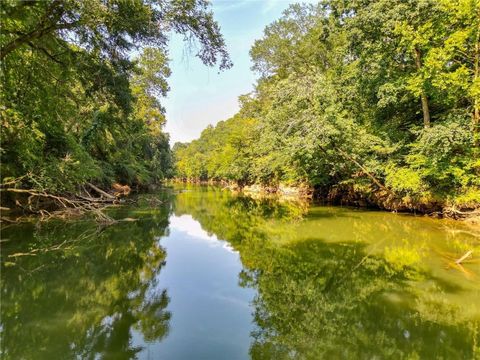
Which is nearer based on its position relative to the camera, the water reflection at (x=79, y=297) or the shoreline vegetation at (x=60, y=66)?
the water reflection at (x=79, y=297)

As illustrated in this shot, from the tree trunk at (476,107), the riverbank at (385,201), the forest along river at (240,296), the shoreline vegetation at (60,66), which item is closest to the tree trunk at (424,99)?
the tree trunk at (476,107)

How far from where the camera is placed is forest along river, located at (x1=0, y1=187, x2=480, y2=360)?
435 cm

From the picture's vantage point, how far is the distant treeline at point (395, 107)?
→ 526 inches

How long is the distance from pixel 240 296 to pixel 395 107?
16.0m

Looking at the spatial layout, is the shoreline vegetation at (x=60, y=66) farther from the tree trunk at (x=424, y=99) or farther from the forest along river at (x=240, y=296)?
the tree trunk at (x=424, y=99)

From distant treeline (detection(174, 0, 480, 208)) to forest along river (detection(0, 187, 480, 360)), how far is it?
3815mm

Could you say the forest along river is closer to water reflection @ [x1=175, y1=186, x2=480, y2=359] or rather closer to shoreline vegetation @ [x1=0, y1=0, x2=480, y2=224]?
water reflection @ [x1=175, y1=186, x2=480, y2=359]

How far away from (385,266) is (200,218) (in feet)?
37.5

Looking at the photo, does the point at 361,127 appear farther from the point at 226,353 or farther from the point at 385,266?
the point at 226,353

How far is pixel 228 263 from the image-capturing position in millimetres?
8797

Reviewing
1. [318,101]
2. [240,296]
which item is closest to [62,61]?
[240,296]

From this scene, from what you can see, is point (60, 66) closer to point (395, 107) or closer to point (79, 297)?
point (79, 297)

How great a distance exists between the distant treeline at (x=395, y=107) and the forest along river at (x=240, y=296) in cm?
382

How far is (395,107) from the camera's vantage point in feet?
60.3
